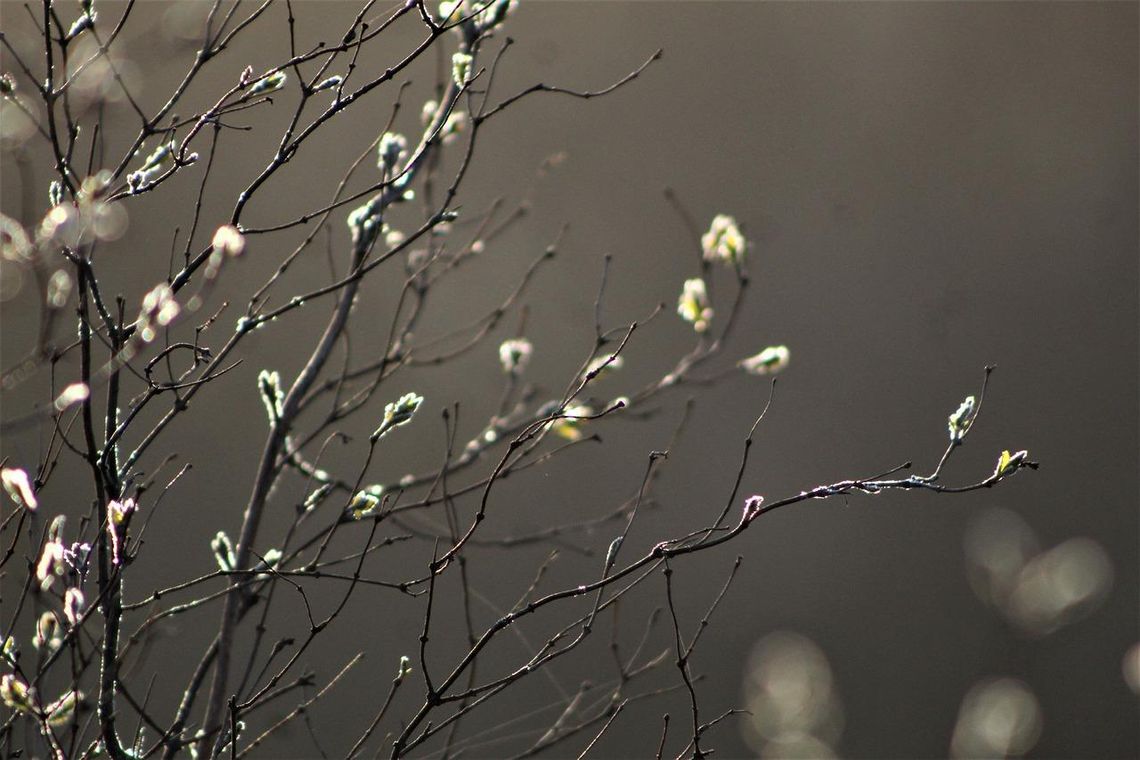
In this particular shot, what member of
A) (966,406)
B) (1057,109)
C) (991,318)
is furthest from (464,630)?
(1057,109)

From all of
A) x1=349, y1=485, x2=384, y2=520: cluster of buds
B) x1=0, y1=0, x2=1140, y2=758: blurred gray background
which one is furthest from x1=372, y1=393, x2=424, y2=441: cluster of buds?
x1=0, y1=0, x2=1140, y2=758: blurred gray background

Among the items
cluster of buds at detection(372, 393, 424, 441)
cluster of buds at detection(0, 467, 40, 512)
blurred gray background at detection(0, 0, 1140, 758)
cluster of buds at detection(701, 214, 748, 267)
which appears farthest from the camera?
blurred gray background at detection(0, 0, 1140, 758)

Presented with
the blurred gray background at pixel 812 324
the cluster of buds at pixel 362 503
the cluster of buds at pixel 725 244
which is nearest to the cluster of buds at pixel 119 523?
the cluster of buds at pixel 362 503

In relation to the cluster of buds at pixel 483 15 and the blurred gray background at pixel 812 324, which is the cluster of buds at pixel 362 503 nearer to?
the cluster of buds at pixel 483 15

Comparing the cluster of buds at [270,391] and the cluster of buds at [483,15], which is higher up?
the cluster of buds at [483,15]

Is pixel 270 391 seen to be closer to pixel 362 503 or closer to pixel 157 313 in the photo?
pixel 362 503

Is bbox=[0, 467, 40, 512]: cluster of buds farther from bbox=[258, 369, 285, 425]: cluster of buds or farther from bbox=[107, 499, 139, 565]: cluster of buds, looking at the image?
bbox=[258, 369, 285, 425]: cluster of buds

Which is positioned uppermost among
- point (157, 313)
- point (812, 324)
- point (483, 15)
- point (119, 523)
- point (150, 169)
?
point (812, 324)

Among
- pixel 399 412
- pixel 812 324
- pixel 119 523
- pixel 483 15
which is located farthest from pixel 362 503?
pixel 812 324

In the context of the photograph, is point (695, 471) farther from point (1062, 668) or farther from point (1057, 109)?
point (1057, 109)
